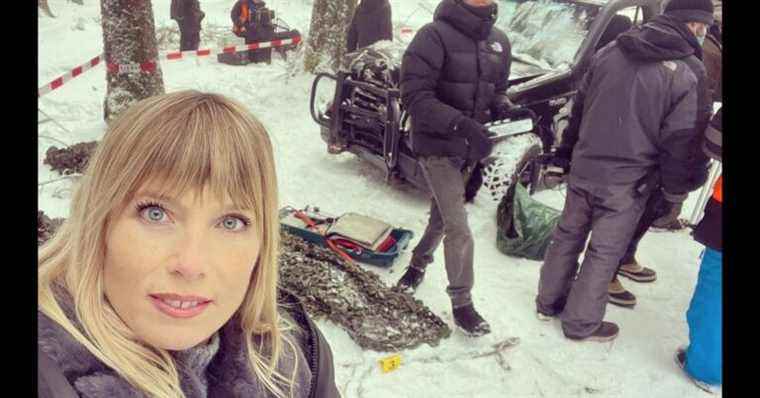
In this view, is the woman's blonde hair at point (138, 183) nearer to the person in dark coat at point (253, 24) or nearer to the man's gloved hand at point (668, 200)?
the man's gloved hand at point (668, 200)

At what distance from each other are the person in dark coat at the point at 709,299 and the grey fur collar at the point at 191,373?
276cm

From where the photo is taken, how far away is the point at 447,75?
3760 millimetres

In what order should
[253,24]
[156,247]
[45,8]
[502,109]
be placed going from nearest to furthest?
[156,247], [502,109], [253,24], [45,8]

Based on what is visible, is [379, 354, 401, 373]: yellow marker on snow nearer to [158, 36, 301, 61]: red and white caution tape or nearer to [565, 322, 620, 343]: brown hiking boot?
[565, 322, 620, 343]: brown hiking boot

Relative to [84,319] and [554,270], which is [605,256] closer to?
[554,270]

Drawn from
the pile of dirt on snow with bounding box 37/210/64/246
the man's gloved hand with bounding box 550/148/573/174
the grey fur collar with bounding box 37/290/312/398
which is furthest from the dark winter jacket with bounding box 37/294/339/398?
the man's gloved hand with bounding box 550/148/573/174

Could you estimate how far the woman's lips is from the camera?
4.03 ft

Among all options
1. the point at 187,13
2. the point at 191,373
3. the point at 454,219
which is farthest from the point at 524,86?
the point at 187,13

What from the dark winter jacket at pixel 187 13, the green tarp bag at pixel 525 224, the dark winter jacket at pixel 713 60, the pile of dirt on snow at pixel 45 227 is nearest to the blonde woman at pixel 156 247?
the pile of dirt on snow at pixel 45 227

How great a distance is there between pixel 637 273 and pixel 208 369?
4582 mm

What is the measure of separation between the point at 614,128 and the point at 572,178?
473mm

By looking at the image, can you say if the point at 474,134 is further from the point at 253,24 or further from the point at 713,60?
the point at 253,24

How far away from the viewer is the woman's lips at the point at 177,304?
1229 millimetres

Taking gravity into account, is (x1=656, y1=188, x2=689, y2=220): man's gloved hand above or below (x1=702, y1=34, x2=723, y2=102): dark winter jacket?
below
